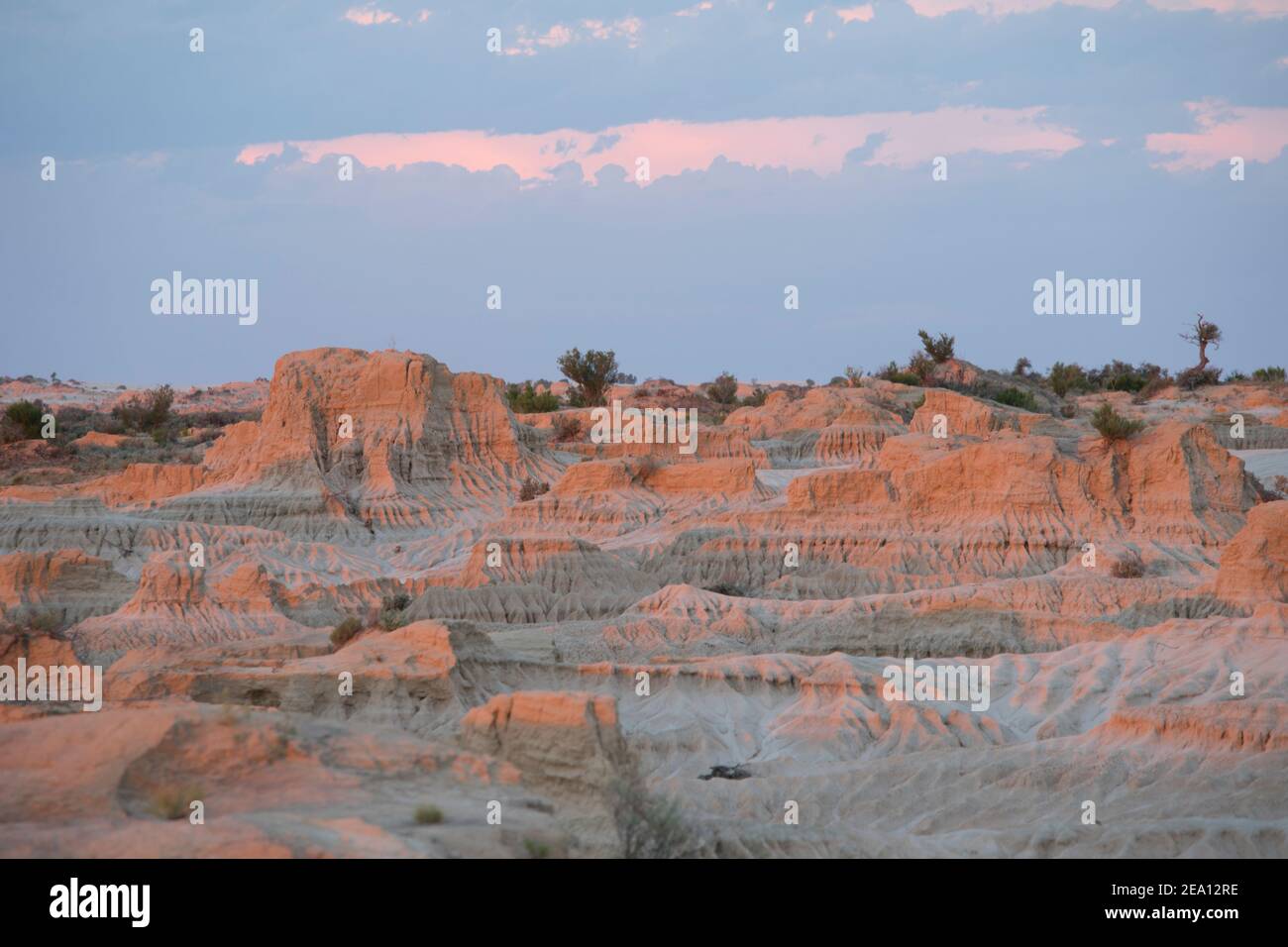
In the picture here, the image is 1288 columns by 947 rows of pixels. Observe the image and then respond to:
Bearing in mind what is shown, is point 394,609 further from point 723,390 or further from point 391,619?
point 723,390

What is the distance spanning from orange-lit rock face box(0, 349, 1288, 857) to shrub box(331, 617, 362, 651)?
0.37 ft

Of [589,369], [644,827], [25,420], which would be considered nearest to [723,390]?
[589,369]

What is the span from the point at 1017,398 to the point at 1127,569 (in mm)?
50110

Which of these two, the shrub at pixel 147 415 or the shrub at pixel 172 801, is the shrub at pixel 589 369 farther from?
the shrub at pixel 172 801

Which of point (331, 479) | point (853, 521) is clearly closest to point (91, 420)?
point (331, 479)

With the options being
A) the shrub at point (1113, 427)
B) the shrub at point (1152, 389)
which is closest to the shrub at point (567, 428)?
the shrub at point (1152, 389)

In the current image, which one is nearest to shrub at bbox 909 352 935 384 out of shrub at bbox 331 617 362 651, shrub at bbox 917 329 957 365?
shrub at bbox 917 329 957 365

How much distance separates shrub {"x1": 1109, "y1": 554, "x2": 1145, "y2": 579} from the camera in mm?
48062

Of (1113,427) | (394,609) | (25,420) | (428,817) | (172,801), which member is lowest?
(394,609)

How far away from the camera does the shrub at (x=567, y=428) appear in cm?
8462

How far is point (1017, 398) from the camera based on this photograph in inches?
3831
